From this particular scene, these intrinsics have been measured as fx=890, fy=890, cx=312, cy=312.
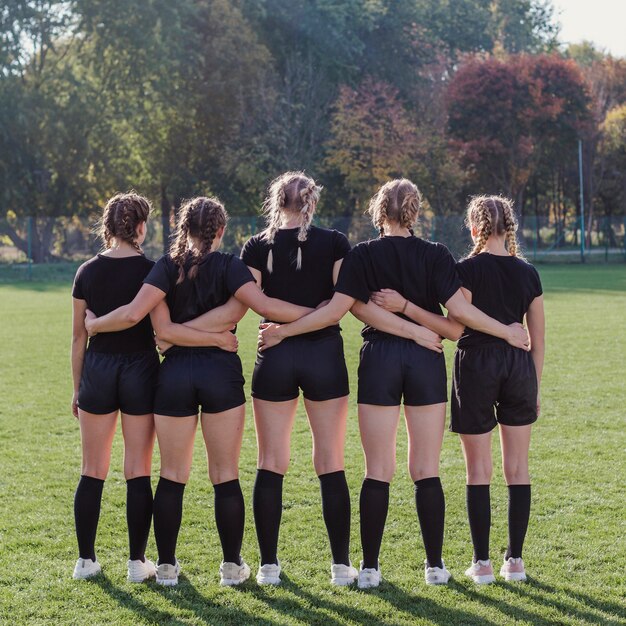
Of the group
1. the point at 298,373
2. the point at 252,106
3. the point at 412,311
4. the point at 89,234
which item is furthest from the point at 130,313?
the point at 252,106

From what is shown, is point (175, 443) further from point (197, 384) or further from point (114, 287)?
point (114, 287)

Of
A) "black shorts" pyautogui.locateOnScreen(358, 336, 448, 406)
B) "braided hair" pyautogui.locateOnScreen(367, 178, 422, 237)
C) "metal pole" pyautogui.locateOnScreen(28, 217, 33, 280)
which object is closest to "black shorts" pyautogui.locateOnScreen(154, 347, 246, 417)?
"black shorts" pyautogui.locateOnScreen(358, 336, 448, 406)

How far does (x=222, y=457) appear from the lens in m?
4.18

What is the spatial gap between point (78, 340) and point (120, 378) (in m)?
0.34

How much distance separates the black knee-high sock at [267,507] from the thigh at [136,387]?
0.64 m

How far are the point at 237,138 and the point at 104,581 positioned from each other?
33.4 m

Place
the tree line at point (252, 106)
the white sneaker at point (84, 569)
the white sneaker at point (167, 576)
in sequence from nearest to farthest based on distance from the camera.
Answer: the white sneaker at point (167, 576), the white sneaker at point (84, 569), the tree line at point (252, 106)

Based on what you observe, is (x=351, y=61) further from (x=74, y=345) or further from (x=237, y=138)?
(x=74, y=345)

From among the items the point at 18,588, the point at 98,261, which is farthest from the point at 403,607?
the point at 98,261

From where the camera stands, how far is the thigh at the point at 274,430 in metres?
4.20

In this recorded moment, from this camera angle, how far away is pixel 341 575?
4.26 metres

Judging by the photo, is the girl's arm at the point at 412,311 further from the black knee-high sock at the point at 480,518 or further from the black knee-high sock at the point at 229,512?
the black knee-high sock at the point at 229,512

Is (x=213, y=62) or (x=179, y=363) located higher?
(x=213, y=62)

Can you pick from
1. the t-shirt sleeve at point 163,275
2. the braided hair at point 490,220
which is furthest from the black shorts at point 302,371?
the braided hair at point 490,220
